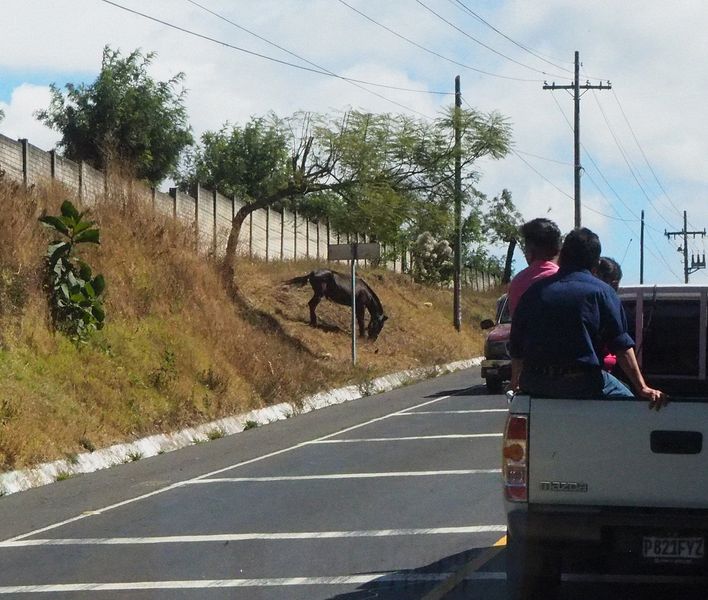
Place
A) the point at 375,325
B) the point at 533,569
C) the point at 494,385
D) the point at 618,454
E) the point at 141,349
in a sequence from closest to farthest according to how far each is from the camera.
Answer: the point at 618,454
the point at 533,569
the point at 141,349
the point at 494,385
the point at 375,325

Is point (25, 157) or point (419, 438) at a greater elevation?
point (25, 157)

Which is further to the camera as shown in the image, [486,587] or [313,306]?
[313,306]

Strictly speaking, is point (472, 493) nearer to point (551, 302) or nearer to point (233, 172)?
point (551, 302)

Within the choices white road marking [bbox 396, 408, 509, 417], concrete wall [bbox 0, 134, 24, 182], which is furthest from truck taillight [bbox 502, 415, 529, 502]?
concrete wall [bbox 0, 134, 24, 182]

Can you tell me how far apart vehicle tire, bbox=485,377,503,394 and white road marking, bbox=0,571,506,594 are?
15842 mm

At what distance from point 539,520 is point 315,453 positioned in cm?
967

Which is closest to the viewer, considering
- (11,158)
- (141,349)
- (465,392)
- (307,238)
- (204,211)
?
(141,349)

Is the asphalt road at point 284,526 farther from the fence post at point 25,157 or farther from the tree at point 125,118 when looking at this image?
the tree at point 125,118

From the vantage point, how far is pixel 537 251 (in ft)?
29.5

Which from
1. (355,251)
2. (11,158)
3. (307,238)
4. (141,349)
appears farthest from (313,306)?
(141,349)

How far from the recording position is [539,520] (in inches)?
272

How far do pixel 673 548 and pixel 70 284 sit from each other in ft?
48.8

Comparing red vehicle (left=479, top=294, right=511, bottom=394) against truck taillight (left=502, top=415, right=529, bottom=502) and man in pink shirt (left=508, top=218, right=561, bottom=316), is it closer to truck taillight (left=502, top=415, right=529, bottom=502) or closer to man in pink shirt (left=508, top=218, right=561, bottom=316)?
man in pink shirt (left=508, top=218, right=561, bottom=316)

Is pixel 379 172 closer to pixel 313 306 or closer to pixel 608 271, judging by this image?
pixel 313 306
